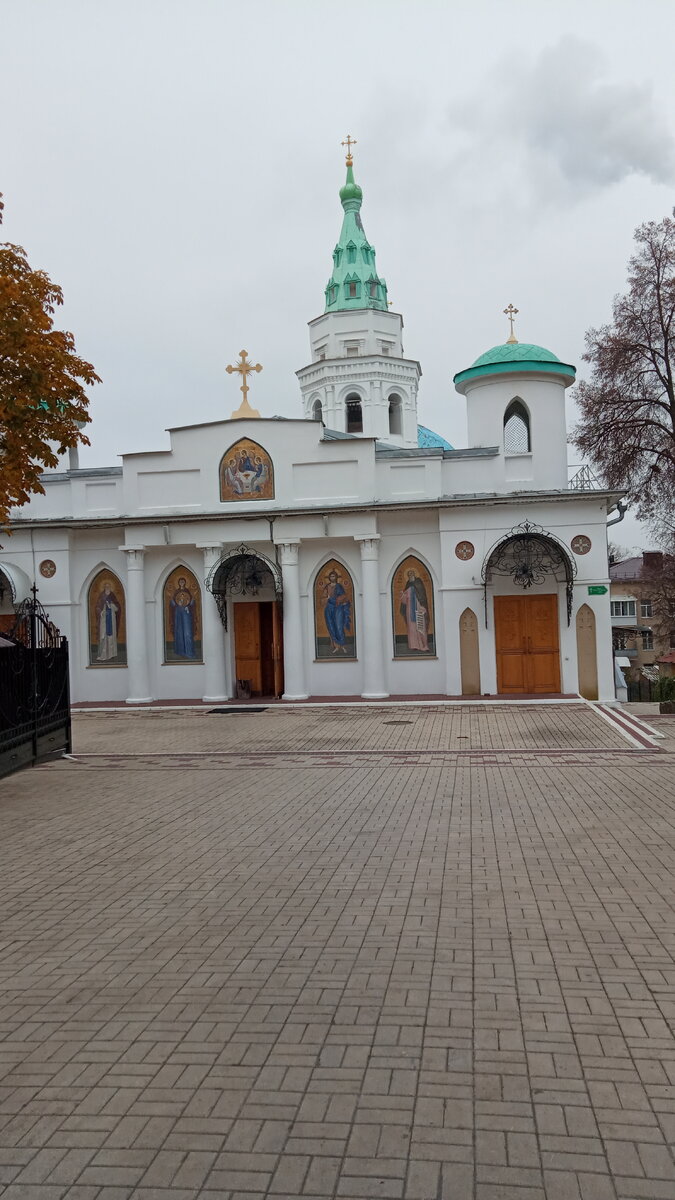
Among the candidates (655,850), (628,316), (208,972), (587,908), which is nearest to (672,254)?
(628,316)

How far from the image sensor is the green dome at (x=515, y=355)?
22.5 meters

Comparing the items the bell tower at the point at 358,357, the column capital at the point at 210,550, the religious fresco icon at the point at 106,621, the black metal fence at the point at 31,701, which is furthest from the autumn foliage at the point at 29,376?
the bell tower at the point at 358,357

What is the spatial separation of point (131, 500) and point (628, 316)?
44.1ft

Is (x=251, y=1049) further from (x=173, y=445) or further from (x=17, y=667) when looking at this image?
(x=173, y=445)

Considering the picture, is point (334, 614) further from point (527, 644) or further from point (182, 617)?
point (527, 644)

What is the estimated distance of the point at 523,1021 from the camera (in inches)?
185

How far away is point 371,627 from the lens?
2195 centimetres

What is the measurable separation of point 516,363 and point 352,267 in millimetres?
23258

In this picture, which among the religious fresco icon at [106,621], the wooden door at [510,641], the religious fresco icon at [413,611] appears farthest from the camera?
the religious fresco icon at [106,621]

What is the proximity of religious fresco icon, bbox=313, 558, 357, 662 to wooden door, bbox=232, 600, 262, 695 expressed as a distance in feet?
5.68

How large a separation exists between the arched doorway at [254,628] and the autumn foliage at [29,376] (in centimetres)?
998

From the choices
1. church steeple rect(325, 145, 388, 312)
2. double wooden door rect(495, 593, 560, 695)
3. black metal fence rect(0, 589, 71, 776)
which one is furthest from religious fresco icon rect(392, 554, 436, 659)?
church steeple rect(325, 145, 388, 312)

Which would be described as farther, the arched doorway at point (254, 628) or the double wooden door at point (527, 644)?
the arched doorway at point (254, 628)

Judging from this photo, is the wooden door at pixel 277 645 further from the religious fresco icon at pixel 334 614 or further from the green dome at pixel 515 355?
the green dome at pixel 515 355
